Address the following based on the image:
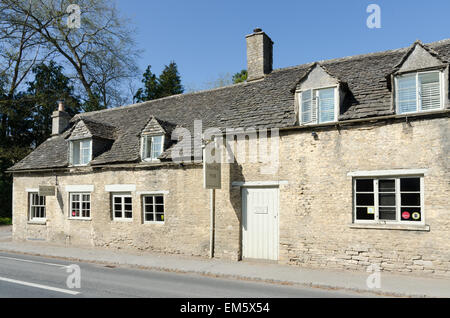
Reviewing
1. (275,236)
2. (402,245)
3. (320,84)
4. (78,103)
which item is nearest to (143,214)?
(275,236)

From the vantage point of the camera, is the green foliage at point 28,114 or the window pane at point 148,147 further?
the green foliage at point 28,114

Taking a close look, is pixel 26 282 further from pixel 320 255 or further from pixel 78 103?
pixel 78 103

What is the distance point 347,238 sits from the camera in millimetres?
11289

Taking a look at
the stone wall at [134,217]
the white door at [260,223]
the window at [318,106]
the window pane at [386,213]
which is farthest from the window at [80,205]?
the window pane at [386,213]

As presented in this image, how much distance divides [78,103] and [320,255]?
31.4m

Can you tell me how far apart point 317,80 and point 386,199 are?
183 inches

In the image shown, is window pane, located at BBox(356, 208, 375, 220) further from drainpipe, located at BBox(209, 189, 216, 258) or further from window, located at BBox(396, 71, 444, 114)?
drainpipe, located at BBox(209, 189, 216, 258)

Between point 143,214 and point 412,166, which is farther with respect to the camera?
point 143,214

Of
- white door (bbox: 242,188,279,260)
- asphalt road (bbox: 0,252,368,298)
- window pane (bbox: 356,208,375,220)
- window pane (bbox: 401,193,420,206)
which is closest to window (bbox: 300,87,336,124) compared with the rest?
white door (bbox: 242,188,279,260)

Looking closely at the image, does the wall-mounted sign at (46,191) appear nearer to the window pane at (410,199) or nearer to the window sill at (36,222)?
the window sill at (36,222)

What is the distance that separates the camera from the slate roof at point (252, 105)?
482 inches

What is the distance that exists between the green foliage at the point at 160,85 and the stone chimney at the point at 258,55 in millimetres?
25753

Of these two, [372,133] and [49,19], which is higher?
[49,19]
